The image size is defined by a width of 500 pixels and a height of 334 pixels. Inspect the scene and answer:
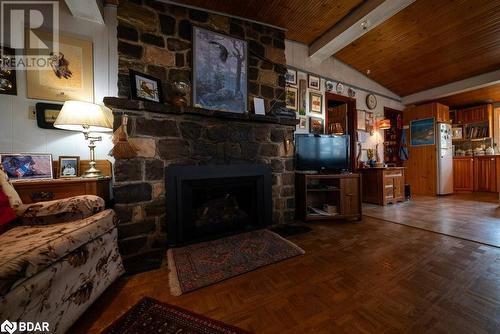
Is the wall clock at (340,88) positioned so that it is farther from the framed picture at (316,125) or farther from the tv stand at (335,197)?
the tv stand at (335,197)

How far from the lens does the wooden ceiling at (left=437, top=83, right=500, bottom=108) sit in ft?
14.0

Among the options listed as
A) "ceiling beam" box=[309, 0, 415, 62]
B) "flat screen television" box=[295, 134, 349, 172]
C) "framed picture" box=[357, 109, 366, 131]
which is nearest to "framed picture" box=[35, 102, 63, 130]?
"flat screen television" box=[295, 134, 349, 172]

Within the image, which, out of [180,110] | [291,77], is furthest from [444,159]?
[180,110]

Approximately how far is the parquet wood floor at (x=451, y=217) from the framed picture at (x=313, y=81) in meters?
2.31

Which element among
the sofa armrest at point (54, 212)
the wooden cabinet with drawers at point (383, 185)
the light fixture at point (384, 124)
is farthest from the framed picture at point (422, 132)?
the sofa armrest at point (54, 212)

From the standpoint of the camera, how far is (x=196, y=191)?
2.18 meters

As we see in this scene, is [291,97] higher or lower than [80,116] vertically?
higher

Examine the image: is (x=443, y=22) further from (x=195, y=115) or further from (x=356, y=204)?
(x=195, y=115)

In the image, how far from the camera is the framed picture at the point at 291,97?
3090mm

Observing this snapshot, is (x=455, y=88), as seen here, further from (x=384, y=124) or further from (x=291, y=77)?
(x=291, y=77)

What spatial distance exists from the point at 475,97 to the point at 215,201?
6.76m

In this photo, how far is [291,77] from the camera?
10.3 feet

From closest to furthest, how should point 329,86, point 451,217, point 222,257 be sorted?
1. point 222,257
2. point 451,217
3. point 329,86

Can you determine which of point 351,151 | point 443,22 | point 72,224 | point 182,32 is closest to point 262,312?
point 72,224
